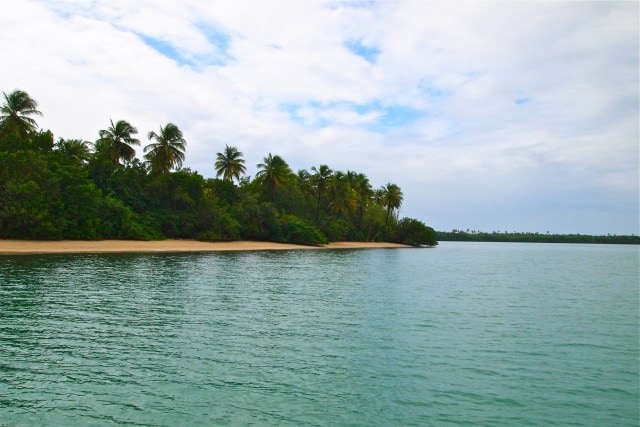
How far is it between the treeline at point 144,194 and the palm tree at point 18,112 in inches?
4.5

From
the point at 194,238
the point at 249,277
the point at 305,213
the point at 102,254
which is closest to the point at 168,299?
the point at 249,277

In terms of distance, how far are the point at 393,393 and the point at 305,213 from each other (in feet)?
307

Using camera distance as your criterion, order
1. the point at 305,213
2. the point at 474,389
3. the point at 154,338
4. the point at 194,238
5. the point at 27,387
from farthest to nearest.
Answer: the point at 305,213 → the point at 194,238 → the point at 154,338 → the point at 474,389 → the point at 27,387

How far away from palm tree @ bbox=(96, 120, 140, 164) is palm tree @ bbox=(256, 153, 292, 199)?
1003 inches

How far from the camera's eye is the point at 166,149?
2766 inches

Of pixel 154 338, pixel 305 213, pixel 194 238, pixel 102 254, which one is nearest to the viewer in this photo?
pixel 154 338

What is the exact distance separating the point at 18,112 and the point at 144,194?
20.1 m

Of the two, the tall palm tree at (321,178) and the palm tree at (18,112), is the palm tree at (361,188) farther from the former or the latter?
the palm tree at (18,112)

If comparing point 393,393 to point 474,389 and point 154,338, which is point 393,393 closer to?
point 474,389

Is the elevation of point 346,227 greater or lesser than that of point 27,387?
greater

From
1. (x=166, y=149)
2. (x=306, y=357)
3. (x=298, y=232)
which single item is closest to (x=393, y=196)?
(x=298, y=232)

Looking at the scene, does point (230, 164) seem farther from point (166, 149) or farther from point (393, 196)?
point (393, 196)

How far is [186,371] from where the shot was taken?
12250 mm

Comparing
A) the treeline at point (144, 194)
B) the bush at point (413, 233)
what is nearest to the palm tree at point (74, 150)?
the treeline at point (144, 194)
